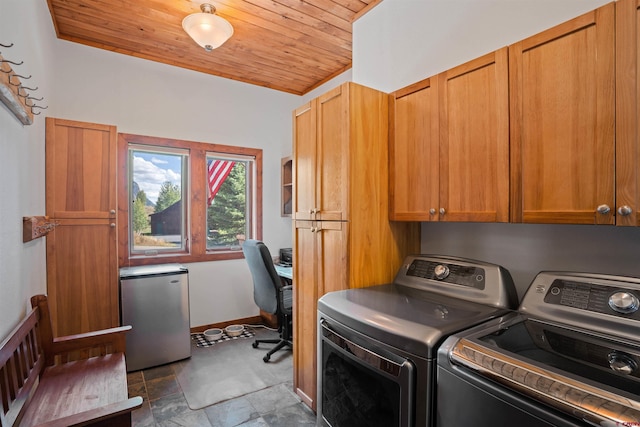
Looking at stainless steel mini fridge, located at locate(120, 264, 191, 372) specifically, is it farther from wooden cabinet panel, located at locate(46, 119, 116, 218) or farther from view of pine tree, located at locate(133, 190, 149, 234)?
wooden cabinet panel, located at locate(46, 119, 116, 218)

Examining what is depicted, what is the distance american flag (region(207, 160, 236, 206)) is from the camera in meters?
3.74

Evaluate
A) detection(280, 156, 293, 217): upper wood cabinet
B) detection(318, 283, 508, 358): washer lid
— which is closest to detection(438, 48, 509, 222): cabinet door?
detection(318, 283, 508, 358): washer lid

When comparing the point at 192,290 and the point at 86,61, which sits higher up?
the point at 86,61

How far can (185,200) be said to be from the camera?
140 inches

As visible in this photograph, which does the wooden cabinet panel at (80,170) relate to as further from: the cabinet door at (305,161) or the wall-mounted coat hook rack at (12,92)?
the cabinet door at (305,161)

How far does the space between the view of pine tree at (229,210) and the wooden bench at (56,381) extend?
1.82 m

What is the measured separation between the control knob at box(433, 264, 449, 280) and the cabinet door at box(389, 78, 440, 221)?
0.94 feet

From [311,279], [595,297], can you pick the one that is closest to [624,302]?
[595,297]

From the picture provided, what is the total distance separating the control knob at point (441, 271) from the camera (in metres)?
1.72

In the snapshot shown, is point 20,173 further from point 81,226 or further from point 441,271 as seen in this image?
point 441,271

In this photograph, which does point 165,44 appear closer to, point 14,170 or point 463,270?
point 14,170

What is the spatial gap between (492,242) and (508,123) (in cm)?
65

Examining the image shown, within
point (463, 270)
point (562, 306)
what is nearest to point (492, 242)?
point (463, 270)

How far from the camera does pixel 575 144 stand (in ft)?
3.84
